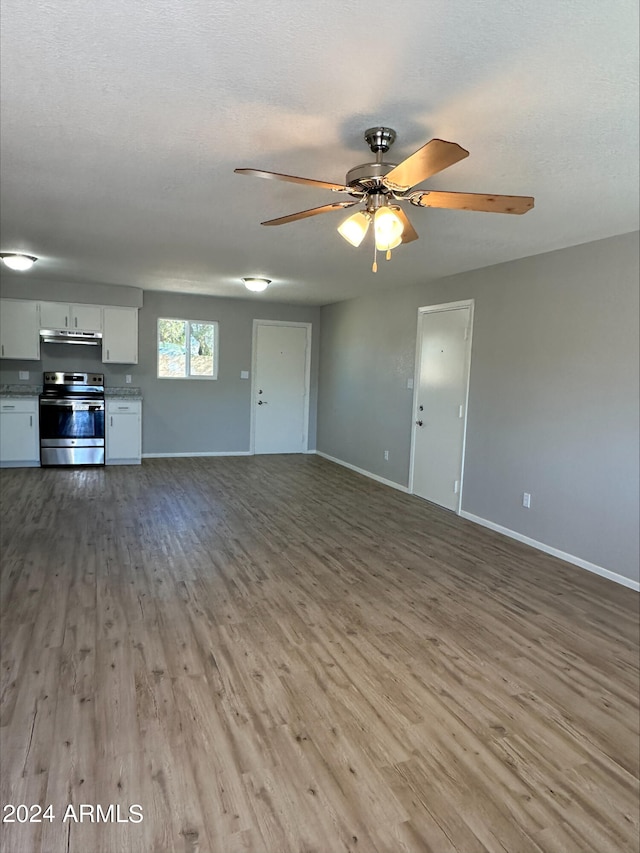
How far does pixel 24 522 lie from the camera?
14.8 ft

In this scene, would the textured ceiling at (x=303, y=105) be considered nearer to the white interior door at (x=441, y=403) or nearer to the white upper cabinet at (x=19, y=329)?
the white interior door at (x=441, y=403)

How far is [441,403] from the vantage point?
550 cm

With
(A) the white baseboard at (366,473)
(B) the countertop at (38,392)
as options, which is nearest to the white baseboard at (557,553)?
(A) the white baseboard at (366,473)

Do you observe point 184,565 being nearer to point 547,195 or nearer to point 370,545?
point 370,545

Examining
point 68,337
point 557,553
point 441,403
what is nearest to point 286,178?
point 557,553

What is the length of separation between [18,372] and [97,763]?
6420mm

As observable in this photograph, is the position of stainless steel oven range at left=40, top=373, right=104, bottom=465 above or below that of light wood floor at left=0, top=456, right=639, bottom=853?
above

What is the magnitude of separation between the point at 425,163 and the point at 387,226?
1.41 feet

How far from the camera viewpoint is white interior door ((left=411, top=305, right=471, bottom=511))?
204 inches

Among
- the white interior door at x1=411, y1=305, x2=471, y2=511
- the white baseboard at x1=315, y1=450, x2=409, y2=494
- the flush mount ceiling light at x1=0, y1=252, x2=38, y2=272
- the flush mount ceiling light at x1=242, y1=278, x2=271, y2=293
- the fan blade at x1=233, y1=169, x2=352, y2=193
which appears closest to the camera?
the fan blade at x1=233, y1=169, x2=352, y2=193

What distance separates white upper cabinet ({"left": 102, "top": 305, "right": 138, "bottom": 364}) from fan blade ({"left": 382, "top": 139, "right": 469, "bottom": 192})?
5.83 m

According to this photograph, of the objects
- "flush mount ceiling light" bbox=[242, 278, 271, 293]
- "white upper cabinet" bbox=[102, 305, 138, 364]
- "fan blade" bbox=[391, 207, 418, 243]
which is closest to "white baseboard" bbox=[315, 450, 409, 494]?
"flush mount ceiling light" bbox=[242, 278, 271, 293]

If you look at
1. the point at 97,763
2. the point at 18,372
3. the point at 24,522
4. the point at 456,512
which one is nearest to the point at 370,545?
the point at 456,512

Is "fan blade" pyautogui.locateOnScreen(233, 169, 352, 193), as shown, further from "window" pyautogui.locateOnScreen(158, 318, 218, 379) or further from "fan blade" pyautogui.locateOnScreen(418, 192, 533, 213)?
"window" pyautogui.locateOnScreen(158, 318, 218, 379)
